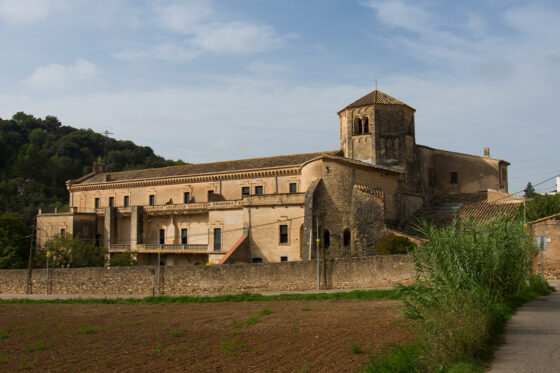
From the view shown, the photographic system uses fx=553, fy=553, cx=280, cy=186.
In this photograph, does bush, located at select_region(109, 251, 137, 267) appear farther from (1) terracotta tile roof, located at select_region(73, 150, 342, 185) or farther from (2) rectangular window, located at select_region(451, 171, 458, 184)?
(2) rectangular window, located at select_region(451, 171, 458, 184)

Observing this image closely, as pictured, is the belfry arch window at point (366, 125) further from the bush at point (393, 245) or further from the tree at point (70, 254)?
the tree at point (70, 254)

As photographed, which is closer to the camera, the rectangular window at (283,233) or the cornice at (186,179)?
the rectangular window at (283,233)

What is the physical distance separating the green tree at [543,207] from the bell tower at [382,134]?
9.52 metres

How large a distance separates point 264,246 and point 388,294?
47.2ft

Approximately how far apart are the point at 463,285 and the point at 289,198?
24.6m

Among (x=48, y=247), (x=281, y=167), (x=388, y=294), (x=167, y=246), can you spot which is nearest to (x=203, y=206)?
(x=167, y=246)

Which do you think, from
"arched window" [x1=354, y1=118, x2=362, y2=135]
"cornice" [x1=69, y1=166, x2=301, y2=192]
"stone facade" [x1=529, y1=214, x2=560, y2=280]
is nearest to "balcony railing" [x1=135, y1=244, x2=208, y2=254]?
"cornice" [x1=69, y1=166, x2=301, y2=192]

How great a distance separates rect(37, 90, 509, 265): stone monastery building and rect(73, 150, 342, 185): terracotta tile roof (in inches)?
5.7

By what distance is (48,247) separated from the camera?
1725 inches

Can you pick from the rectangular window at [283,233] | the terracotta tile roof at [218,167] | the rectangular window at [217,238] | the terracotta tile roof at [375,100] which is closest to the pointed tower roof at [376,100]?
the terracotta tile roof at [375,100]

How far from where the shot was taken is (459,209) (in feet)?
123

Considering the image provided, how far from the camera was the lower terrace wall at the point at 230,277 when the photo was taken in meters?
27.7

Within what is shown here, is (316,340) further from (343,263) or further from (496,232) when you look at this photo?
(343,263)

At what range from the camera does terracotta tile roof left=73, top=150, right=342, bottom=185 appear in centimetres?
4259
